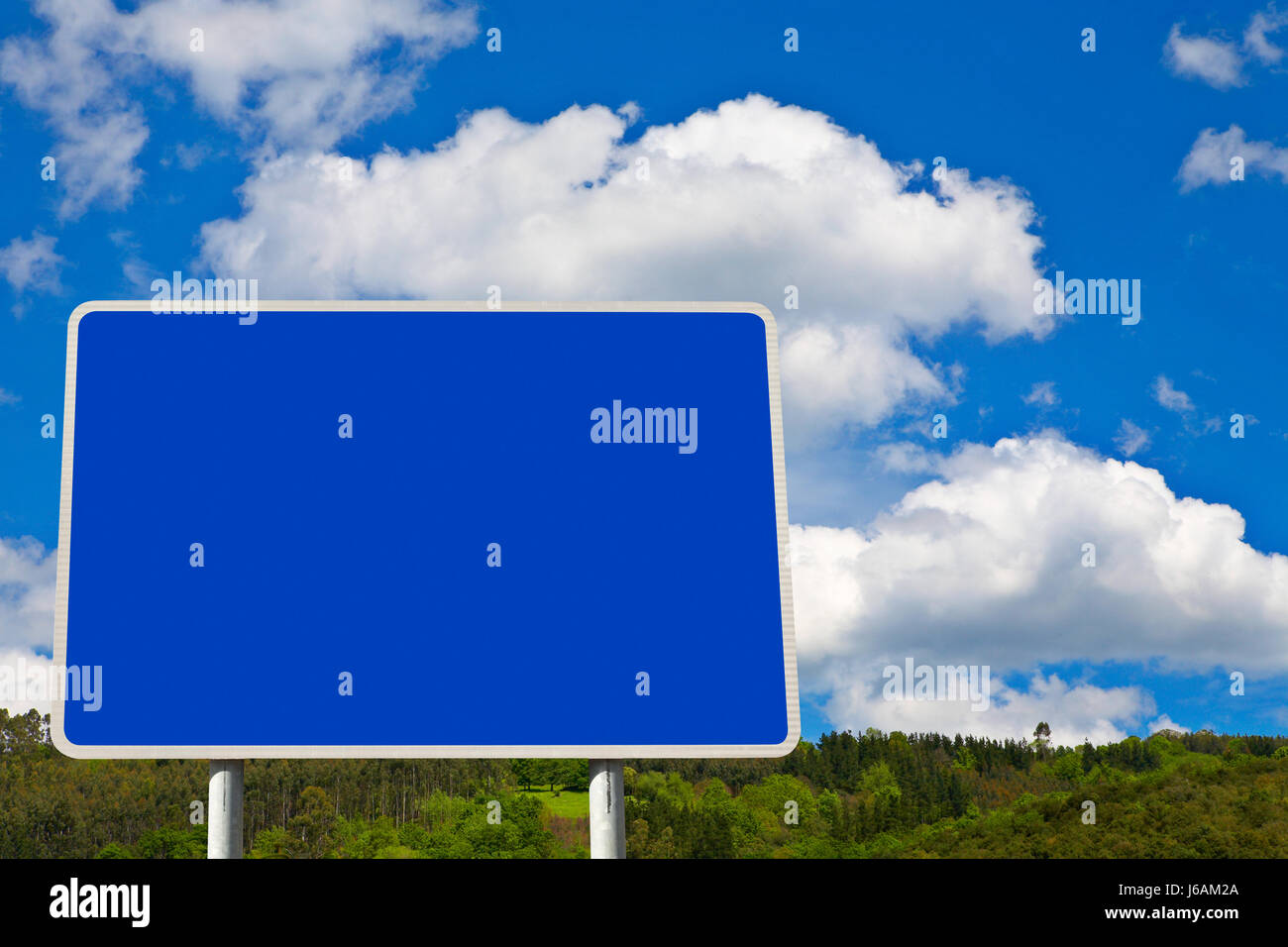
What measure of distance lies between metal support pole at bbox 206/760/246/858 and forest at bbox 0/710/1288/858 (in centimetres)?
5274

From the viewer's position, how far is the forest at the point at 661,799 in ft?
207

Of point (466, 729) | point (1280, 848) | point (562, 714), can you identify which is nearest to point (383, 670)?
point (466, 729)

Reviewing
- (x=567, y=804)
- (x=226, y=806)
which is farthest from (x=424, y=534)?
(x=567, y=804)

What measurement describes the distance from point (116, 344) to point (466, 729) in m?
3.01

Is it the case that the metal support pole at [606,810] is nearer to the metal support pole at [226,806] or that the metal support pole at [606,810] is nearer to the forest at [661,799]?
the metal support pole at [226,806]

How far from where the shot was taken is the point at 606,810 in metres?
5.38

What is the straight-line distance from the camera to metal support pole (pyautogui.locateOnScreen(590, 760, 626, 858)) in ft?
17.5

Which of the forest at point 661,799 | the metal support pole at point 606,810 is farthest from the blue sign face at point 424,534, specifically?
the forest at point 661,799

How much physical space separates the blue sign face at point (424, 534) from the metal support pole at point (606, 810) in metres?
0.17

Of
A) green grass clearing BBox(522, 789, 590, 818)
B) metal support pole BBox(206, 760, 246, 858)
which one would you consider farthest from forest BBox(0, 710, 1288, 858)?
metal support pole BBox(206, 760, 246, 858)

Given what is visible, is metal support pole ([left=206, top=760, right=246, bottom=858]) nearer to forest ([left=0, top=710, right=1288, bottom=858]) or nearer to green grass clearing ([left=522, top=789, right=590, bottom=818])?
forest ([left=0, top=710, right=1288, bottom=858])

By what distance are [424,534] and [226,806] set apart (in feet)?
5.89
